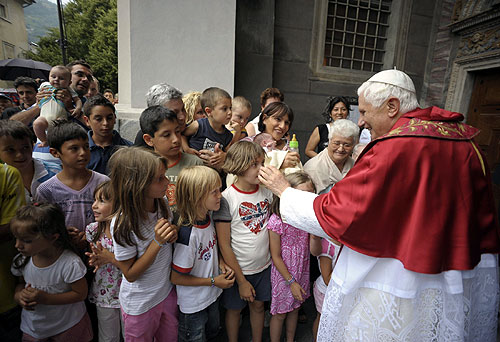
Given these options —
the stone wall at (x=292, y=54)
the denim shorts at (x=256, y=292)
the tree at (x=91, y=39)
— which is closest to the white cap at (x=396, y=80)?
the denim shorts at (x=256, y=292)

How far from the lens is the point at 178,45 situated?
13.8ft

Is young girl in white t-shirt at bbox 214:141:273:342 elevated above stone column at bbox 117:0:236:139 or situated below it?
below

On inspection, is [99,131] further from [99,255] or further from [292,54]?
[292,54]

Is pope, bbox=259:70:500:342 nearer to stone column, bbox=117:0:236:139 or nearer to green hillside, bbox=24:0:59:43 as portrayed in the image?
stone column, bbox=117:0:236:139

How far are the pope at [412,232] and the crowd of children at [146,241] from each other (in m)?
0.60

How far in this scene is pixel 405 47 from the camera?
21.4 ft

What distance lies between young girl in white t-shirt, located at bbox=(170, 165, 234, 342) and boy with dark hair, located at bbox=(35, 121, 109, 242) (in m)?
0.71

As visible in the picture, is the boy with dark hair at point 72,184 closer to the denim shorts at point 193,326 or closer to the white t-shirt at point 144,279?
the white t-shirt at point 144,279

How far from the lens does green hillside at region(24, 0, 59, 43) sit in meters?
127

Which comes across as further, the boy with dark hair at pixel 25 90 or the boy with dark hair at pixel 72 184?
the boy with dark hair at pixel 25 90

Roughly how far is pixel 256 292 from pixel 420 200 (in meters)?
1.38

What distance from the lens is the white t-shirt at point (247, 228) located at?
197 centimetres

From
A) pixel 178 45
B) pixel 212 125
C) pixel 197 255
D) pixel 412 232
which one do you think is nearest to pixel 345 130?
pixel 212 125

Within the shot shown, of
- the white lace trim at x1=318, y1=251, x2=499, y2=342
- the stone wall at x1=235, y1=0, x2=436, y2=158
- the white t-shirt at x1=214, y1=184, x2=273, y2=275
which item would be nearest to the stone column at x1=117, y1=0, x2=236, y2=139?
the stone wall at x1=235, y1=0, x2=436, y2=158
